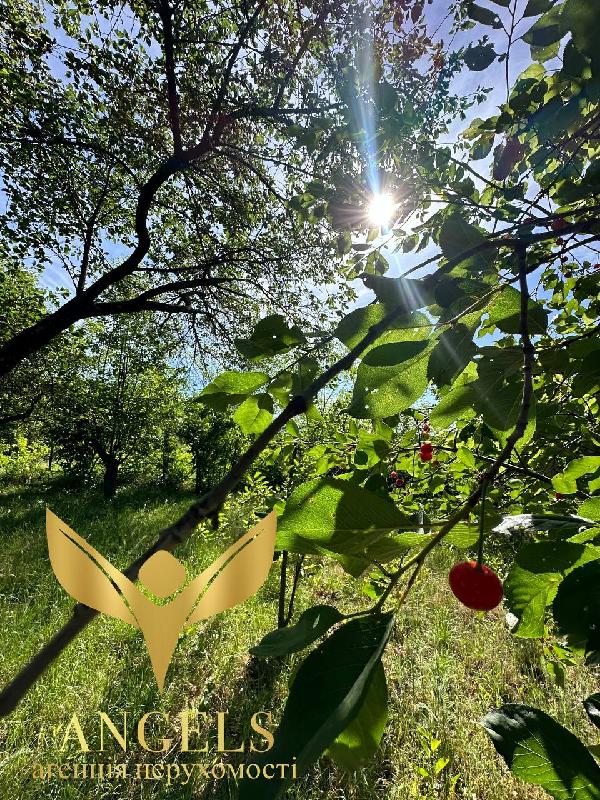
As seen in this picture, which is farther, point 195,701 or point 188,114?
point 188,114

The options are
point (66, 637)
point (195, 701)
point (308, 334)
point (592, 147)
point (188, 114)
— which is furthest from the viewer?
point (188, 114)

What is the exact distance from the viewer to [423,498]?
3193 millimetres

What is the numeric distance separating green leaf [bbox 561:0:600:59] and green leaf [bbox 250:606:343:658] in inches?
29.3

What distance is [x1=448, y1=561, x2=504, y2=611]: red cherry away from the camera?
0.57 metres

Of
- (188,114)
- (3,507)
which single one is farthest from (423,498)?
(3,507)

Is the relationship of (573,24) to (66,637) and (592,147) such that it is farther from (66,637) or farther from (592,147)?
(592,147)

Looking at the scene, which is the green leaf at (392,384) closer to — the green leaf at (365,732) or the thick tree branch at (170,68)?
the green leaf at (365,732)

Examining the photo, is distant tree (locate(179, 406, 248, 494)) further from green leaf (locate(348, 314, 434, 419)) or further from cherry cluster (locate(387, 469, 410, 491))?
green leaf (locate(348, 314, 434, 419))

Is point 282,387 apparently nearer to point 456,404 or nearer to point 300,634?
point 456,404

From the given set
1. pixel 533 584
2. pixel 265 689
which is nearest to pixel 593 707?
pixel 533 584

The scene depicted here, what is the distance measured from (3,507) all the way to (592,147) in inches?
534

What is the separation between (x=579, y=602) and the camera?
1.66 ft

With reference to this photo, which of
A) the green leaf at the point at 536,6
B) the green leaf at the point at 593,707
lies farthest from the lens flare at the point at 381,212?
the green leaf at the point at 593,707

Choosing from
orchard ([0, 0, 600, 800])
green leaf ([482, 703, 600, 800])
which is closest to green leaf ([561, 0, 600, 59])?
orchard ([0, 0, 600, 800])
